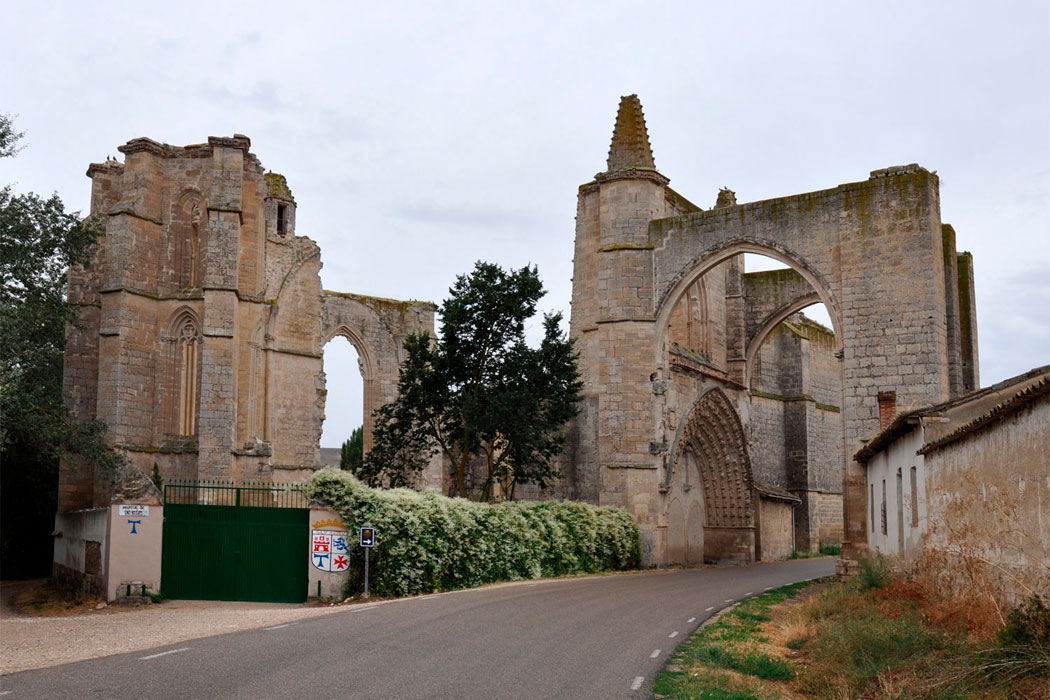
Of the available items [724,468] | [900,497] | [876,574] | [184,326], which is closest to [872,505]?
[900,497]

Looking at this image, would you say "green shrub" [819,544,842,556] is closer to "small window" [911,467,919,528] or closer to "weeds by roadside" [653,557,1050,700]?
"small window" [911,467,919,528]

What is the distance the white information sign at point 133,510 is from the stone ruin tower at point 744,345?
10.2m

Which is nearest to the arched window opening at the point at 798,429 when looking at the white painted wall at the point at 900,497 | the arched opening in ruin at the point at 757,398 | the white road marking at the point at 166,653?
the arched opening in ruin at the point at 757,398

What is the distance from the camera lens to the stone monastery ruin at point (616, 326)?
1844 cm

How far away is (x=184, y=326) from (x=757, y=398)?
1690 cm

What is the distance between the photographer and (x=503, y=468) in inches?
818

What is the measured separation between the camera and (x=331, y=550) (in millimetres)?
14406

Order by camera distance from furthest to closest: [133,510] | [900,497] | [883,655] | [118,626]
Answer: [133,510]
[900,497]
[118,626]
[883,655]

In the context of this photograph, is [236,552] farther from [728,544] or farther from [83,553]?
[728,544]

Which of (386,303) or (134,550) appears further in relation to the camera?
(386,303)

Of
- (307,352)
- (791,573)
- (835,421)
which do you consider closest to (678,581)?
(791,573)

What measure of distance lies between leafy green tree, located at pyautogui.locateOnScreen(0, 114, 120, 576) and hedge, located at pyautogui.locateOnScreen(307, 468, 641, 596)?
18.0 feet

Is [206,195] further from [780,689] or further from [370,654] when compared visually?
[780,689]

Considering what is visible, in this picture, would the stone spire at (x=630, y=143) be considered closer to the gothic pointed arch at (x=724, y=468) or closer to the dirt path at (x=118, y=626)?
the gothic pointed arch at (x=724, y=468)
